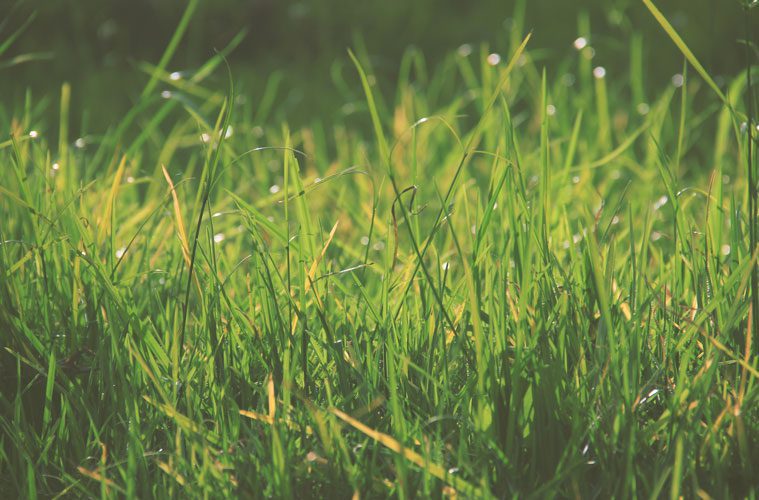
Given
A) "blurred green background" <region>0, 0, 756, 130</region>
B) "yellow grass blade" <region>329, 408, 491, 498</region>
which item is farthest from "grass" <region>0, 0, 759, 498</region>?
"blurred green background" <region>0, 0, 756, 130</region>

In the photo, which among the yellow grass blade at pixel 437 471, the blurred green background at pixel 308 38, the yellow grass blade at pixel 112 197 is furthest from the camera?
the blurred green background at pixel 308 38

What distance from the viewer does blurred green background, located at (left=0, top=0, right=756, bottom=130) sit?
3066 mm

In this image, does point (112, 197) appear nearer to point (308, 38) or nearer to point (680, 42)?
point (680, 42)

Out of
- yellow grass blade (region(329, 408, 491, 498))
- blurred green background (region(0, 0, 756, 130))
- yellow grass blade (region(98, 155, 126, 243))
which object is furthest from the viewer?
blurred green background (region(0, 0, 756, 130))

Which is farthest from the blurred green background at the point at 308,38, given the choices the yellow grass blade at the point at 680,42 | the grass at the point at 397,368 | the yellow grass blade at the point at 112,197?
the yellow grass blade at the point at 680,42

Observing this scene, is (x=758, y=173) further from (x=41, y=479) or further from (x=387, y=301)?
(x=41, y=479)

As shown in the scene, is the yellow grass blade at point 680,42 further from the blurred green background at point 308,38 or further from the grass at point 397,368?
the blurred green background at point 308,38

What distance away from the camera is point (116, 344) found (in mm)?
973

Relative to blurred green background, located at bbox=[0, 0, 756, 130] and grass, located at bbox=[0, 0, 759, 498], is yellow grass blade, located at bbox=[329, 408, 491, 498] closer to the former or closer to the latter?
grass, located at bbox=[0, 0, 759, 498]

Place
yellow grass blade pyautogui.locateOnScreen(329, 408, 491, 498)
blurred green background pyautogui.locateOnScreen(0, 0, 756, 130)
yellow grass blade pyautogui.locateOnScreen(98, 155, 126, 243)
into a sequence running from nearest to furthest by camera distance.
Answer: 1. yellow grass blade pyautogui.locateOnScreen(329, 408, 491, 498)
2. yellow grass blade pyautogui.locateOnScreen(98, 155, 126, 243)
3. blurred green background pyautogui.locateOnScreen(0, 0, 756, 130)

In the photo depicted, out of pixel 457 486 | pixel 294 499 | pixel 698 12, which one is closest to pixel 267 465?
pixel 294 499

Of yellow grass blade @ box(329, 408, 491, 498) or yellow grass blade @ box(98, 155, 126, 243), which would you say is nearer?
yellow grass blade @ box(329, 408, 491, 498)

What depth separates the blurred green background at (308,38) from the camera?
307cm

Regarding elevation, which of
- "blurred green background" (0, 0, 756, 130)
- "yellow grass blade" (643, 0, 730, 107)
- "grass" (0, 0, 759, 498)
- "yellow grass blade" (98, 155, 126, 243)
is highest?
"yellow grass blade" (643, 0, 730, 107)
